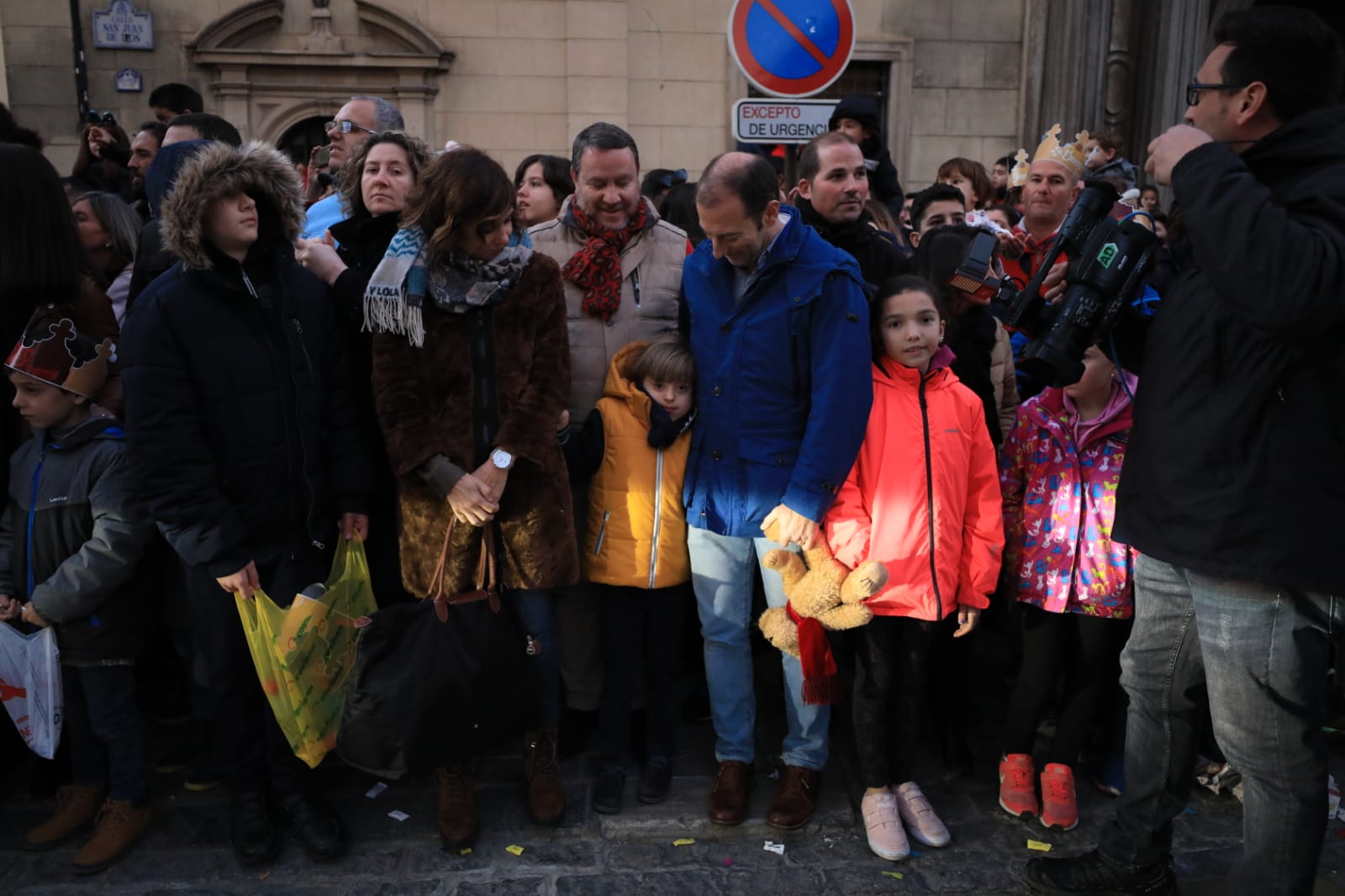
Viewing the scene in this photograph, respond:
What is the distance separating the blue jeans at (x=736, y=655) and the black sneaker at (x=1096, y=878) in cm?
74

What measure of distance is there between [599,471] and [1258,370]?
1909 mm

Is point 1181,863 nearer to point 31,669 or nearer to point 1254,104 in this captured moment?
point 1254,104

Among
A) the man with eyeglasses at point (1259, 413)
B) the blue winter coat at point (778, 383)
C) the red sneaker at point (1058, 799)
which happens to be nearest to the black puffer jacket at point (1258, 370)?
the man with eyeglasses at point (1259, 413)

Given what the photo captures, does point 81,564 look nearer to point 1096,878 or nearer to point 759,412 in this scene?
point 759,412

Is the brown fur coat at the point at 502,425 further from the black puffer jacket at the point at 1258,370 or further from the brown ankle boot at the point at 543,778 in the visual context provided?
the black puffer jacket at the point at 1258,370

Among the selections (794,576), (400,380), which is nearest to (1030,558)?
(794,576)

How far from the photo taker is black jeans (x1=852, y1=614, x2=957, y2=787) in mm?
3084

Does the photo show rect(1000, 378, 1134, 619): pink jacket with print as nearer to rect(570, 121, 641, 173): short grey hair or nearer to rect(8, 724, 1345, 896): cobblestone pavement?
rect(8, 724, 1345, 896): cobblestone pavement

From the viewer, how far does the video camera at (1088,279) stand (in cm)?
250

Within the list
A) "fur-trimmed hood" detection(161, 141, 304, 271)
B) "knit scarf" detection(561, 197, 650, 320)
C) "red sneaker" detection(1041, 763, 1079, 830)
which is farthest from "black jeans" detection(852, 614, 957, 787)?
"fur-trimmed hood" detection(161, 141, 304, 271)

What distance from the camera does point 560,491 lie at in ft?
10.2

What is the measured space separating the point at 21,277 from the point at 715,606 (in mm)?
2442

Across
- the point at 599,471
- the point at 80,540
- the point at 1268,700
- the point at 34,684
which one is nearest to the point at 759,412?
the point at 599,471

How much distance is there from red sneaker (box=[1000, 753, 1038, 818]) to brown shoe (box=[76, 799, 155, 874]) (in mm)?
2749
